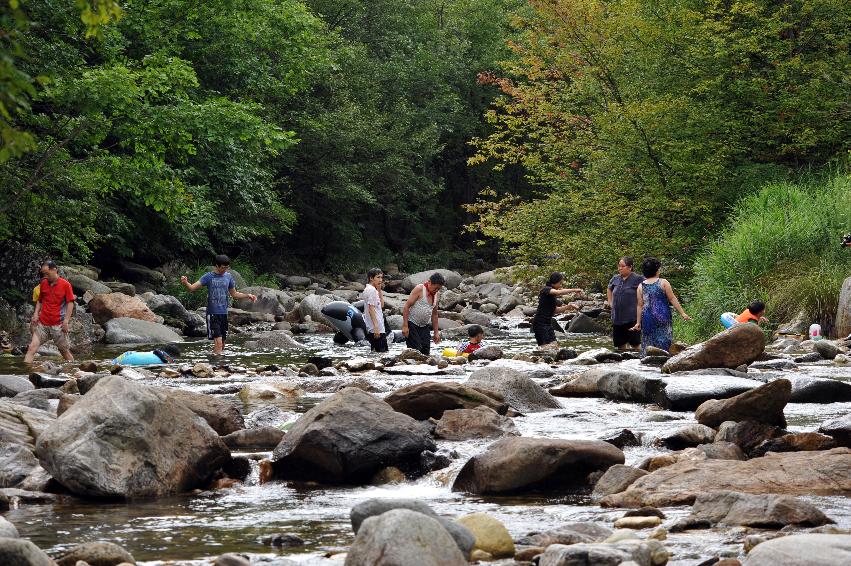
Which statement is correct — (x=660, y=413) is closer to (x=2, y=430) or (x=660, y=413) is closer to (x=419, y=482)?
(x=419, y=482)

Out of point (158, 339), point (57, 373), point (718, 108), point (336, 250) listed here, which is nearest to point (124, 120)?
point (158, 339)

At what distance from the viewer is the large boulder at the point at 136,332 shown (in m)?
22.9

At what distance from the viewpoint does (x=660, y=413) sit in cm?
1055

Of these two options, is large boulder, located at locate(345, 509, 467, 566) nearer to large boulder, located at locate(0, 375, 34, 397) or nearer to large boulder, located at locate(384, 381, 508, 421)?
large boulder, located at locate(384, 381, 508, 421)

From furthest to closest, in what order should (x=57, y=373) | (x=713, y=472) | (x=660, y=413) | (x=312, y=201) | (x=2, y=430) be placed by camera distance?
(x=312, y=201) → (x=57, y=373) → (x=660, y=413) → (x=2, y=430) → (x=713, y=472)

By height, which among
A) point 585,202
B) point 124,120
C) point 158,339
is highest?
point 124,120

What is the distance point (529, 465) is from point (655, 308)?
8211mm

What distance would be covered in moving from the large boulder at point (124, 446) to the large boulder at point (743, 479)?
300cm

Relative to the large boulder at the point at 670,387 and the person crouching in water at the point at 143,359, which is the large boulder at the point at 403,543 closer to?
the large boulder at the point at 670,387

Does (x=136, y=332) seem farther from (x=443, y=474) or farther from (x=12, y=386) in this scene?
(x=443, y=474)

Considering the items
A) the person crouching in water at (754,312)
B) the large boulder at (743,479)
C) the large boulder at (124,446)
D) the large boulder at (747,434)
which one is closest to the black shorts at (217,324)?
the person crouching in water at (754,312)

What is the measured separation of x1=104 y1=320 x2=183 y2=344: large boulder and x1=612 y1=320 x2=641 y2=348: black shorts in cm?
1016

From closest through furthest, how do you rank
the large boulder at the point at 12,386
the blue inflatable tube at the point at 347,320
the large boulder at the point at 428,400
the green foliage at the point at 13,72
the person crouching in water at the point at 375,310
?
the green foliage at the point at 13,72, the large boulder at the point at 428,400, the large boulder at the point at 12,386, the person crouching in water at the point at 375,310, the blue inflatable tube at the point at 347,320

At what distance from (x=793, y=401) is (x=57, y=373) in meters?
10.1
